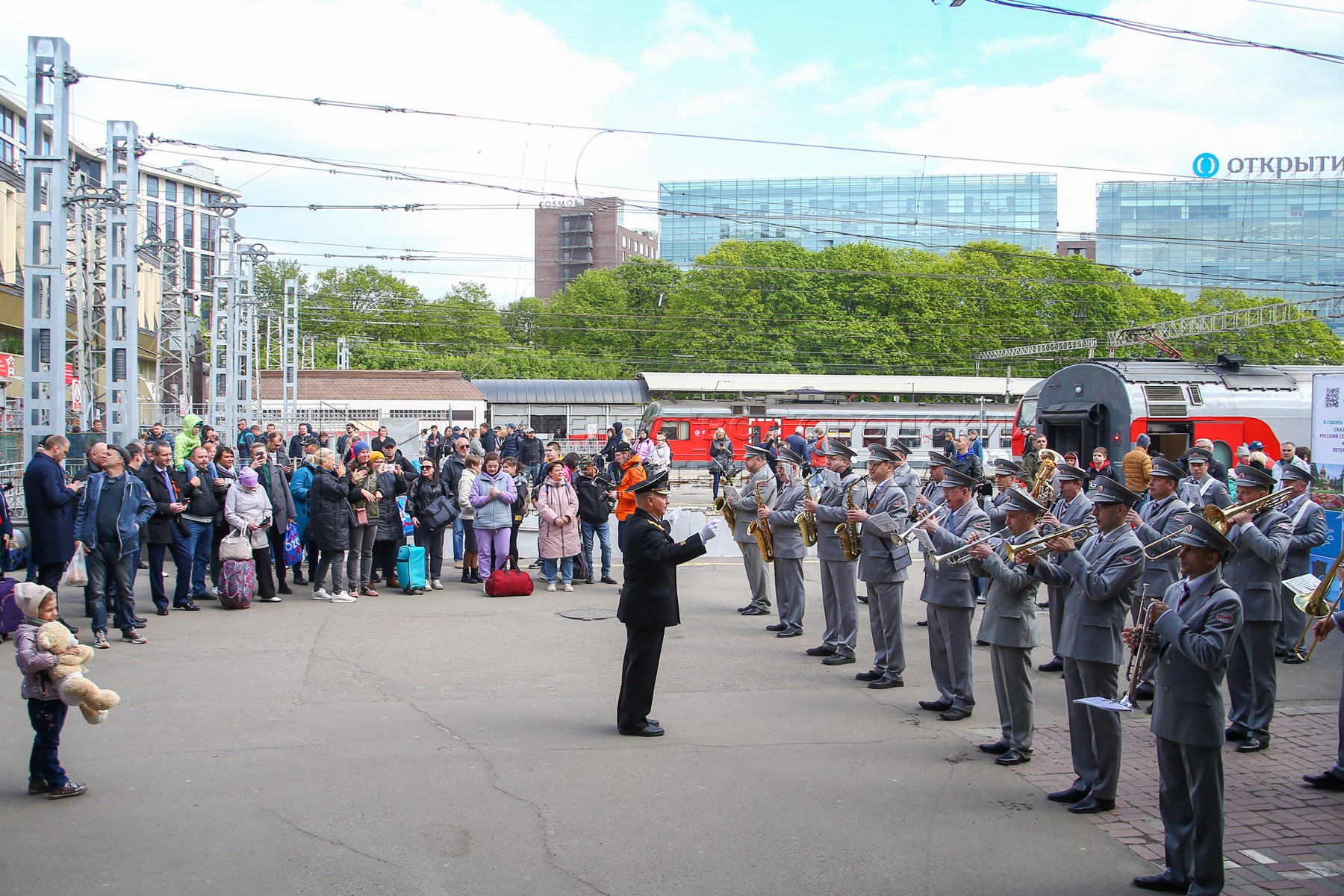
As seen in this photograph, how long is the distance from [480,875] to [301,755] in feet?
7.69

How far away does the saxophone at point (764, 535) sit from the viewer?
1175 centimetres

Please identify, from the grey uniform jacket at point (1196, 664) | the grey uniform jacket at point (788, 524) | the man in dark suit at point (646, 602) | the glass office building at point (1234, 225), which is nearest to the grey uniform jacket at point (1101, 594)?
the grey uniform jacket at point (1196, 664)

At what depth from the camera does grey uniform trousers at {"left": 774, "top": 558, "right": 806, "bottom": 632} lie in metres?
11.6

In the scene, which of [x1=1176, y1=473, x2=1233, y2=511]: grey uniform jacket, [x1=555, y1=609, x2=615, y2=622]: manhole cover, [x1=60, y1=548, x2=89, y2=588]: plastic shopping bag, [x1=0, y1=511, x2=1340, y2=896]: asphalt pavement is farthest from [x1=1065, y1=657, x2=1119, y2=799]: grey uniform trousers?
[x1=60, y1=548, x2=89, y2=588]: plastic shopping bag

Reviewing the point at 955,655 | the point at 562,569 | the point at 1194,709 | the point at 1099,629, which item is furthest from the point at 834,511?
the point at 1194,709

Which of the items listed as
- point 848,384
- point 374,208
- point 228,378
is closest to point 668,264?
point 848,384

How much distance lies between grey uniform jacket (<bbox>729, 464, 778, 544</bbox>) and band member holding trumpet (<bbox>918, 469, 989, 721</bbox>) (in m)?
3.82

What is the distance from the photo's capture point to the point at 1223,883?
5.02 metres

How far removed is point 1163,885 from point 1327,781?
232cm

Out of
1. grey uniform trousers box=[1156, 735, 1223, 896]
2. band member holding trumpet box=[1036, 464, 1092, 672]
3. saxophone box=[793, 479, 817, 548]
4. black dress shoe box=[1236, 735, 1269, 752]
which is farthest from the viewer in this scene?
saxophone box=[793, 479, 817, 548]

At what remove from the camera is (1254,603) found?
26.2 feet

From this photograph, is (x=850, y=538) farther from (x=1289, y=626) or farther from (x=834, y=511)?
(x=1289, y=626)

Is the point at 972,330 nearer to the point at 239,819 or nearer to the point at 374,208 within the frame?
the point at 374,208

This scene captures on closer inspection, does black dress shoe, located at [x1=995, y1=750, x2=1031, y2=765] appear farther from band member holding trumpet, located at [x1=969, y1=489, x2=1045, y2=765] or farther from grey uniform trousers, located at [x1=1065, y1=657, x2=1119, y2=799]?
grey uniform trousers, located at [x1=1065, y1=657, x2=1119, y2=799]
